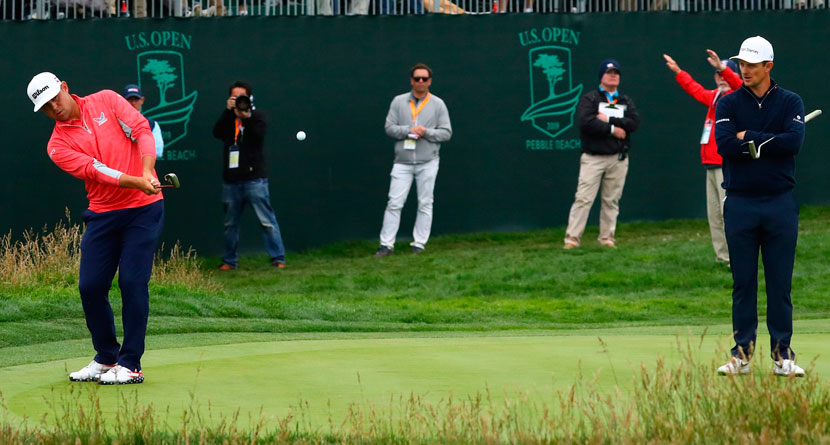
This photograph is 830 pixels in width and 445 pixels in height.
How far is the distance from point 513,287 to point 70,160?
7.75 metres

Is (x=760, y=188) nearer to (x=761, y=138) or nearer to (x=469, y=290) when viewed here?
(x=761, y=138)

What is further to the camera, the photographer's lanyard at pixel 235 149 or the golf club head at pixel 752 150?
the photographer's lanyard at pixel 235 149

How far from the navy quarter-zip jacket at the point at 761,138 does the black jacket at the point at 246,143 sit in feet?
30.2

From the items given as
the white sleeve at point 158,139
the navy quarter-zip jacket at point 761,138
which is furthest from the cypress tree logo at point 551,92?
the navy quarter-zip jacket at point 761,138

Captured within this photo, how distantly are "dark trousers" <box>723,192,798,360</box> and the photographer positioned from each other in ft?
30.5

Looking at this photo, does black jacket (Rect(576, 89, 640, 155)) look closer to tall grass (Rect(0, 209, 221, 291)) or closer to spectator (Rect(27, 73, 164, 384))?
tall grass (Rect(0, 209, 221, 291))

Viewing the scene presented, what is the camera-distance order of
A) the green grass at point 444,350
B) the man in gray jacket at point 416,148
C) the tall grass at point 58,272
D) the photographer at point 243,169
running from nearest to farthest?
the green grass at point 444,350
the tall grass at point 58,272
the photographer at point 243,169
the man in gray jacket at point 416,148

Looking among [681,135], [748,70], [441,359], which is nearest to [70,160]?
[441,359]

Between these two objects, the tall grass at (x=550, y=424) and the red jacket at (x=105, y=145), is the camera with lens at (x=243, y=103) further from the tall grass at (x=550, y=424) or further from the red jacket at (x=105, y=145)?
the tall grass at (x=550, y=424)

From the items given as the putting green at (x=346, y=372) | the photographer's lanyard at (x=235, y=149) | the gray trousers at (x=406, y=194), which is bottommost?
the putting green at (x=346, y=372)

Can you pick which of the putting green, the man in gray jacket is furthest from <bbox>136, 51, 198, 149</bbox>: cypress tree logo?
the putting green

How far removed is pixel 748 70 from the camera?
7902mm

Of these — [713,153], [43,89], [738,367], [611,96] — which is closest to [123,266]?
[43,89]

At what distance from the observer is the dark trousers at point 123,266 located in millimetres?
7945
